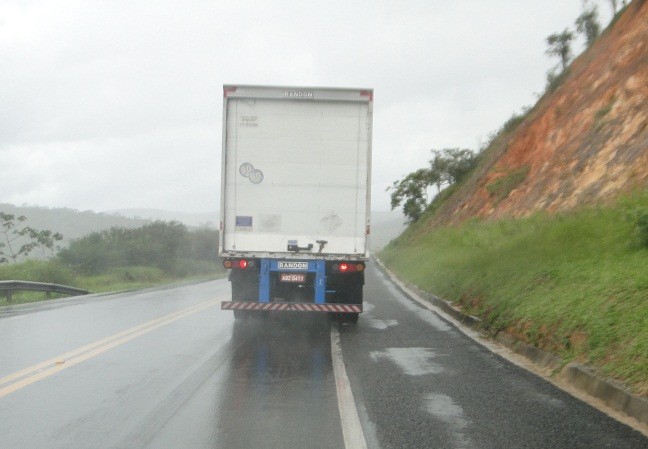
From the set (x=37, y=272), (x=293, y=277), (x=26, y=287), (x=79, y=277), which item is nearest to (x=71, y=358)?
(x=293, y=277)

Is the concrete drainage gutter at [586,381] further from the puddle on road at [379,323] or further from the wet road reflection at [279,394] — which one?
the puddle on road at [379,323]

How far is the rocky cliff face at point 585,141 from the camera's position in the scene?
23141 millimetres

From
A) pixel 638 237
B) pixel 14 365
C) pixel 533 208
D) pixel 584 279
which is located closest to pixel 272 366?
pixel 14 365

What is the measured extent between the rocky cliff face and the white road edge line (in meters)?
12.9

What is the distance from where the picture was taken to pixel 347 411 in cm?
691

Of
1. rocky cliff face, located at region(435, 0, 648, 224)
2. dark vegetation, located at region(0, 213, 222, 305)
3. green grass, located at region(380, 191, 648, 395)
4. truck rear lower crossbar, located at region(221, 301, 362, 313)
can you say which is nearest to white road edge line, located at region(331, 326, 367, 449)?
truck rear lower crossbar, located at region(221, 301, 362, 313)

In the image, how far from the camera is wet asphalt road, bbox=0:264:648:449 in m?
5.97

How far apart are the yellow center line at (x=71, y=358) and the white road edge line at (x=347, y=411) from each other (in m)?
3.27

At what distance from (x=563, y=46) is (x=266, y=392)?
38.2m

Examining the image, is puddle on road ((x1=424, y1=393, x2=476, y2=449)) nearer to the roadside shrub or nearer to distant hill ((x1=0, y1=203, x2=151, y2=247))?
the roadside shrub

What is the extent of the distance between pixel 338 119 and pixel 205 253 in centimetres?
6786

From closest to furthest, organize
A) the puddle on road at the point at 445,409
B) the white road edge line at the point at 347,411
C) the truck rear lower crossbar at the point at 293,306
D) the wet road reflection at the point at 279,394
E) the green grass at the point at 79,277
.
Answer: the white road edge line at the point at 347,411 < the wet road reflection at the point at 279,394 < the puddle on road at the point at 445,409 < the truck rear lower crossbar at the point at 293,306 < the green grass at the point at 79,277

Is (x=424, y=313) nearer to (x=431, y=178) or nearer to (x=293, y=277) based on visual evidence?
(x=293, y=277)

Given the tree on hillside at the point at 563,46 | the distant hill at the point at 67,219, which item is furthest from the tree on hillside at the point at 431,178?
the distant hill at the point at 67,219
